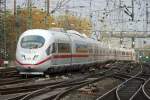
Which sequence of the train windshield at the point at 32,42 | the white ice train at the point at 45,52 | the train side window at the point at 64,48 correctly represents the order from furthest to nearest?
1. the train side window at the point at 64,48
2. the train windshield at the point at 32,42
3. the white ice train at the point at 45,52

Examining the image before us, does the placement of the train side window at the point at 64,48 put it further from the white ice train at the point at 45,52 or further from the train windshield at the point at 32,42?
the train windshield at the point at 32,42

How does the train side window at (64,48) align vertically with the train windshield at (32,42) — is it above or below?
below

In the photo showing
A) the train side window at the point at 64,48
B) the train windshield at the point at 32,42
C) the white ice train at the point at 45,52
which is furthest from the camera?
the train side window at the point at 64,48

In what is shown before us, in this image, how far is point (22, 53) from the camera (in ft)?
98.9

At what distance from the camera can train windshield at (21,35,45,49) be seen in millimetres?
30531

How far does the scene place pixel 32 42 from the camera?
101ft

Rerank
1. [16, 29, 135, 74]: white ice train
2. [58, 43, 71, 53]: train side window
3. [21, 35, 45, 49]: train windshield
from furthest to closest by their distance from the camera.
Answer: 1. [58, 43, 71, 53]: train side window
2. [21, 35, 45, 49]: train windshield
3. [16, 29, 135, 74]: white ice train

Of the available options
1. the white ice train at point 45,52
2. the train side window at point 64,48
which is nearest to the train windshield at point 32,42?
the white ice train at point 45,52

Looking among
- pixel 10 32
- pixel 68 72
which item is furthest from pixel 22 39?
pixel 10 32

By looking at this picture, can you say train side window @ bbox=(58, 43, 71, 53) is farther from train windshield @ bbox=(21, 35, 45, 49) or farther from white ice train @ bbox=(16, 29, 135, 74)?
train windshield @ bbox=(21, 35, 45, 49)

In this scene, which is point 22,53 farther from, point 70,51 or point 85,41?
point 85,41

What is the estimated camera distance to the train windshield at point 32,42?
30531 millimetres

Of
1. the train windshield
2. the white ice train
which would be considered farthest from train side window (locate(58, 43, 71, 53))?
the train windshield

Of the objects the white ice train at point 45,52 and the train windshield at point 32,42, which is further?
the train windshield at point 32,42
